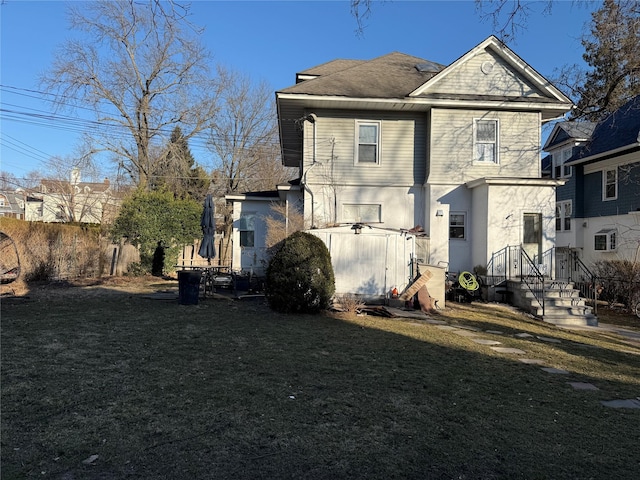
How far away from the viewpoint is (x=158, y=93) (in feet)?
84.6

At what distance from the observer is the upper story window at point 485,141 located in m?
14.2

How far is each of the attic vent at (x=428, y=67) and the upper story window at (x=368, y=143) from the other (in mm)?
3720

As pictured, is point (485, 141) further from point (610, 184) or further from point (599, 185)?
point (599, 185)

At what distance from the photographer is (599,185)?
62.4ft

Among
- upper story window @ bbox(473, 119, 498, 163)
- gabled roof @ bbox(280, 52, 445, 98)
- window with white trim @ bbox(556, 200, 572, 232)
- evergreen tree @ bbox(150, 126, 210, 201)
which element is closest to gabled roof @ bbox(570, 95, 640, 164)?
window with white trim @ bbox(556, 200, 572, 232)

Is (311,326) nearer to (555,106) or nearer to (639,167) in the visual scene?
(555,106)

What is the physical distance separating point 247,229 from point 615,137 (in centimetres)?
1598

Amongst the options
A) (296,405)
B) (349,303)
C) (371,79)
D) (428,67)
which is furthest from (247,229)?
(296,405)

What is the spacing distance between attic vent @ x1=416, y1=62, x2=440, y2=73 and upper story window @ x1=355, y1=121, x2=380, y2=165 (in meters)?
3.72

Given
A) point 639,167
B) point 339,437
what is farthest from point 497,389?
point 639,167

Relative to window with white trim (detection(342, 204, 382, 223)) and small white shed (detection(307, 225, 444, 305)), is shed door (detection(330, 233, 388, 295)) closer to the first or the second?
small white shed (detection(307, 225, 444, 305))

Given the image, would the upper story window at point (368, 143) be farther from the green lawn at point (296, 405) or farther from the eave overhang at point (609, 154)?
the eave overhang at point (609, 154)

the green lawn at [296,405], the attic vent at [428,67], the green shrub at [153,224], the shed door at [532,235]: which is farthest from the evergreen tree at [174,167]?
the green lawn at [296,405]

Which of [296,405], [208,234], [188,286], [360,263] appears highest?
[208,234]
